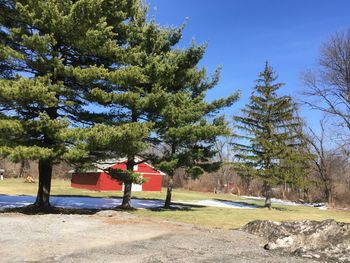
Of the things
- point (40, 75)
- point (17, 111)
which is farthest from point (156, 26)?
point (17, 111)

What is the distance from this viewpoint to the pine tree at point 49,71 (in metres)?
15.0

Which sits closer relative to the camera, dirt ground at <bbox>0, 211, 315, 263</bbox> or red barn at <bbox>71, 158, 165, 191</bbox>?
dirt ground at <bbox>0, 211, 315, 263</bbox>

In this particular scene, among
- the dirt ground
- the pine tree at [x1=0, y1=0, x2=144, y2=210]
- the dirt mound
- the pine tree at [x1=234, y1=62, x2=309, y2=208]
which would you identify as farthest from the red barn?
the dirt mound

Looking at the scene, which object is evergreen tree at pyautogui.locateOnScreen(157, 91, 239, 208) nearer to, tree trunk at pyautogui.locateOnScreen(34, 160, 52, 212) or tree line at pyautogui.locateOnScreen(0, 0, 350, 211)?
tree line at pyautogui.locateOnScreen(0, 0, 350, 211)

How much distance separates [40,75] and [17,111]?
1671 mm

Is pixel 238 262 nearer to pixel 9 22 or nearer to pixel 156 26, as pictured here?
pixel 9 22

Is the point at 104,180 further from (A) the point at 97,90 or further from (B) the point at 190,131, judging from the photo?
(A) the point at 97,90

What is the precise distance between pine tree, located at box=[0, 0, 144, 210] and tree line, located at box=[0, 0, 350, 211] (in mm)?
38

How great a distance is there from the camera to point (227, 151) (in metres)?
68.8

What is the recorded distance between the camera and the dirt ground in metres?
8.50

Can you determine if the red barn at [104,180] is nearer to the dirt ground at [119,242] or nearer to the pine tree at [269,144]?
the pine tree at [269,144]

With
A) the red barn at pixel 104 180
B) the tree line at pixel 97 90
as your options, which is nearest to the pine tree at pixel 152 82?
the tree line at pixel 97 90

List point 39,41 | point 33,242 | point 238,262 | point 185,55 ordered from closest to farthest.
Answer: point 238,262
point 33,242
point 39,41
point 185,55

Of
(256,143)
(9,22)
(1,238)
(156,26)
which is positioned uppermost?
(156,26)
